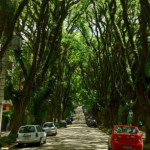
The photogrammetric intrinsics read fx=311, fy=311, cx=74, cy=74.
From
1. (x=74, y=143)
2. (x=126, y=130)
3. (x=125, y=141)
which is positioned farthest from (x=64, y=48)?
(x=125, y=141)

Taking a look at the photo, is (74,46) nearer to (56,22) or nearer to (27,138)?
(56,22)

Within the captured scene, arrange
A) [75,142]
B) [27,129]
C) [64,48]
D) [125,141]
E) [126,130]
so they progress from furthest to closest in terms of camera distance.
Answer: [64,48], [75,142], [27,129], [126,130], [125,141]

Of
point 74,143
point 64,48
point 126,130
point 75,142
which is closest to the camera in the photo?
point 126,130

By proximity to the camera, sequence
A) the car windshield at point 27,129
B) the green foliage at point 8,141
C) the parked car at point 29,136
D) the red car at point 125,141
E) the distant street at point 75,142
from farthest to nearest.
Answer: the car windshield at point 27,129 < the parked car at point 29,136 < the distant street at point 75,142 < the green foliage at point 8,141 < the red car at point 125,141

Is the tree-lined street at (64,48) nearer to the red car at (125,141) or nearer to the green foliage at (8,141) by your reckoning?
the green foliage at (8,141)

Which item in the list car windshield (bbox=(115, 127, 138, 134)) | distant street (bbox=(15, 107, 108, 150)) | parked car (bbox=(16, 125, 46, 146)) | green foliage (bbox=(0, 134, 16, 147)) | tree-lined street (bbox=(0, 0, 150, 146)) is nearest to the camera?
car windshield (bbox=(115, 127, 138, 134))

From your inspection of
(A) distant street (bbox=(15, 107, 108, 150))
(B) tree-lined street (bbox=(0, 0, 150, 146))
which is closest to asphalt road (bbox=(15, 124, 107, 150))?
(A) distant street (bbox=(15, 107, 108, 150))

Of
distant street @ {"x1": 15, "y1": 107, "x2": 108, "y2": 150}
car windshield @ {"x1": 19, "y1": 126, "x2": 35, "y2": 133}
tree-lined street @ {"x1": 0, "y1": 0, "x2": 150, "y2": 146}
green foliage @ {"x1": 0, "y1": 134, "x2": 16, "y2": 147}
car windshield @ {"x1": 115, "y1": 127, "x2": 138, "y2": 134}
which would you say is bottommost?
distant street @ {"x1": 15, "y1": 107, "x2": 108, "y2": 150}

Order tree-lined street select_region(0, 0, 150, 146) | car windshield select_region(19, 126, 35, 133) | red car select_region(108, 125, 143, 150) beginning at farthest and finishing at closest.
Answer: car windshield select_region(19, 126, 35, 133)
tree-lined street select_region(0, 0, 150, 146)
red car select_region(108, 125, 143, 150)

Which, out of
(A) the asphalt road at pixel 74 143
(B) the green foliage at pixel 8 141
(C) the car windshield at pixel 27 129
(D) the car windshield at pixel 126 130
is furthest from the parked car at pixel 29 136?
(D) the car windshield at pixel 126 130

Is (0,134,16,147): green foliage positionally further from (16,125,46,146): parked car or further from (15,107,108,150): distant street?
(15,107,108,150): distant street

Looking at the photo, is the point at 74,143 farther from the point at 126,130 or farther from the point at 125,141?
the point at 125,141

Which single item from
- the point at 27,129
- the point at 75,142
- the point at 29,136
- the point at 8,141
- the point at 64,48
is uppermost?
the point at 64,48

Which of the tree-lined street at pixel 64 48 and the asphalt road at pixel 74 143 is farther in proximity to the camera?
the asphalt road at pixel 74 143
